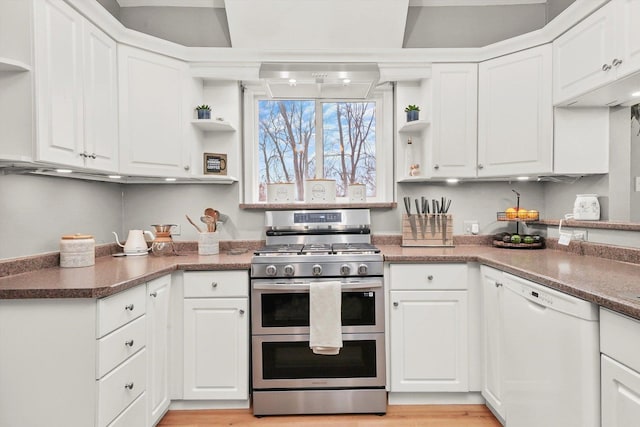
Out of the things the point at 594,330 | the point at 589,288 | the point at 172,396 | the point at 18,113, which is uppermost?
the point at 18,113

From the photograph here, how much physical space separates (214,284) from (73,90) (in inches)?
49.2

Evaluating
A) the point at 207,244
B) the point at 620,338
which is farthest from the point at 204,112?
Answer: the point at 620,338

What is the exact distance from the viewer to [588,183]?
2.44m

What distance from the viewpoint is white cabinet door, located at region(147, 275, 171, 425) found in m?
1.96

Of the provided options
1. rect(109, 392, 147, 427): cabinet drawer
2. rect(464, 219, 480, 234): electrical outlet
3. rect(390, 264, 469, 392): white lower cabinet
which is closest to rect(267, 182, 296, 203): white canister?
rect(390, 264, 469, 392): white lower cabinet

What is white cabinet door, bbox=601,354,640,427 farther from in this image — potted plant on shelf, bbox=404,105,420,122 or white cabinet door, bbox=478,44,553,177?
potted plant on shelf, bbox=404,105,420,122

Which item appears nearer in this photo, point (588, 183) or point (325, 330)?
point (325, 330)

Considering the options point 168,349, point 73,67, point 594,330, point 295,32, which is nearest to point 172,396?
point 168,349

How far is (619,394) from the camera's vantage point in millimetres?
1151

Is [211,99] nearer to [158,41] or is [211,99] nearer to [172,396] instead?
[158,41]

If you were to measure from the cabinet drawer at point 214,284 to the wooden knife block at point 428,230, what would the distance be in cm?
124

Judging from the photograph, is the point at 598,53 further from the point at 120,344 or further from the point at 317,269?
the point at 120,344

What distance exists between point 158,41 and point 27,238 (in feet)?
4.68

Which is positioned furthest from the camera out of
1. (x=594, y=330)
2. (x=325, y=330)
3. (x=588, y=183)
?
(x=588, y=183)
